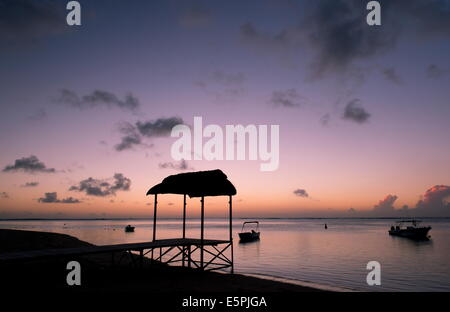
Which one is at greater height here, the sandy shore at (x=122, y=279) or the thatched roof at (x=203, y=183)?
the thatched roof at (x=203, y=183)

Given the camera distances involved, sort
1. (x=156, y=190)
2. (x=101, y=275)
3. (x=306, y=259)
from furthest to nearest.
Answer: (x=306, y=259), (x=156, y=190), (x=101, y=275)

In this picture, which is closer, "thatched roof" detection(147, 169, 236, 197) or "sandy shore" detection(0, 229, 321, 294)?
"sandy shore" detection(0, 229, 321, 294)

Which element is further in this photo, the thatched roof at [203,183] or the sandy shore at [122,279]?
the thatched roof at [203,183]

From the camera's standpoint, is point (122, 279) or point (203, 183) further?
point (203, 183)

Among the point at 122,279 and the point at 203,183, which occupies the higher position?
the point at 203,183

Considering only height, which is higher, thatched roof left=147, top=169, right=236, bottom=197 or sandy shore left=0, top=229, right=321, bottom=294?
thatched roof left=147, top=169, right=236, bottom=197

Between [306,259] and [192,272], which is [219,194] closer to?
[192,272]

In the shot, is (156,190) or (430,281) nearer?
(156,190)
